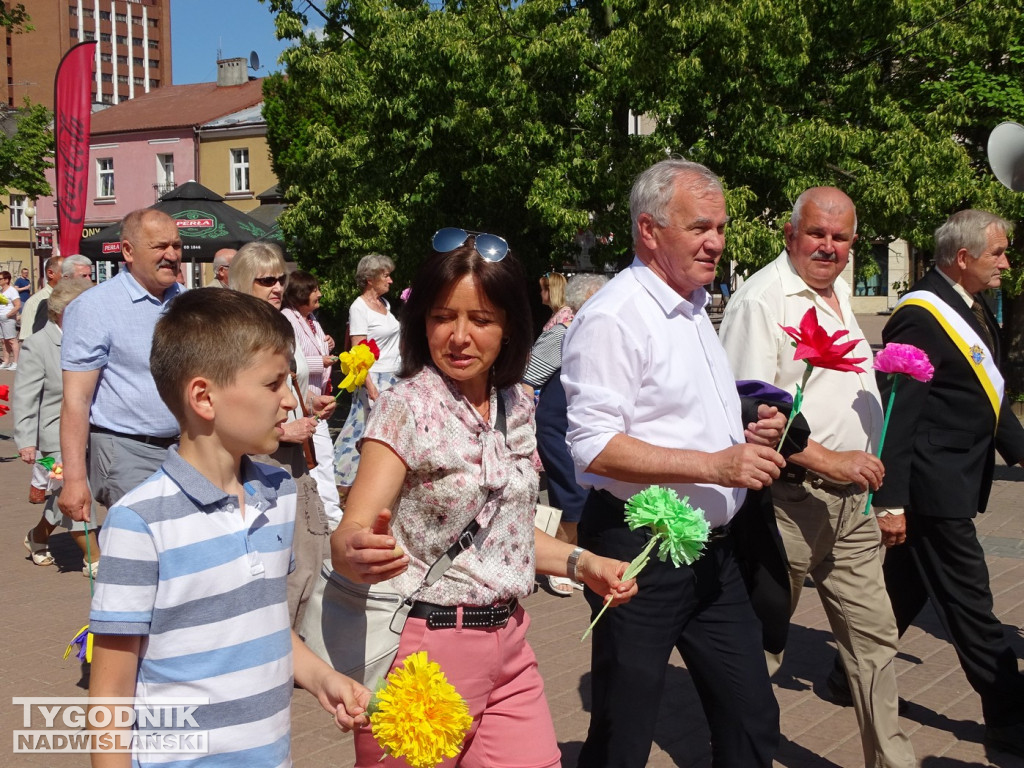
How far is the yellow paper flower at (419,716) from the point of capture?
2.15 m

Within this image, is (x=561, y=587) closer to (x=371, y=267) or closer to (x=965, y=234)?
(x=965, y=234)

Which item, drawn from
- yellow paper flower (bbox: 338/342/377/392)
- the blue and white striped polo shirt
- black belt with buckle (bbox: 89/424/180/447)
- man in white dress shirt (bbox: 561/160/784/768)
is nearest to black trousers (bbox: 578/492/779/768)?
man in white dress shirt (bbox: 561/160/784/768)

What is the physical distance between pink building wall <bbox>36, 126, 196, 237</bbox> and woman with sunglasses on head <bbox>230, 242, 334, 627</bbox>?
4341cm

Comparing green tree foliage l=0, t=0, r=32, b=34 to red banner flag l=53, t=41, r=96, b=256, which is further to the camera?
green tree foliage l=0, t=0, r=32, b=34

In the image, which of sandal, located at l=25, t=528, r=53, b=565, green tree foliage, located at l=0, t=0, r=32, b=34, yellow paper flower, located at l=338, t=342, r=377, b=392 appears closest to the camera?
yellow paper flower, located at l=338, t=342, r=377, b=392

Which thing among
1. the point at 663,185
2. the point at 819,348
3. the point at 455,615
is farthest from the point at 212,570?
the point at 819,348

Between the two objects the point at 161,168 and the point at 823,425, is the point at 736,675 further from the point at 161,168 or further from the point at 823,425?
the point at 161,168

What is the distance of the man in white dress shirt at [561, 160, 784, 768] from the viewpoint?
3.03 metres

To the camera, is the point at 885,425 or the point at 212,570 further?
the point at 885,425

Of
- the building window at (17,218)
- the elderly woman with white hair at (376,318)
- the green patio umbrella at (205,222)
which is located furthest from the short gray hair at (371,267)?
the building window at (17,218)

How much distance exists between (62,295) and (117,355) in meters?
3.54

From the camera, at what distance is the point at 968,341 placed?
4.59 metres

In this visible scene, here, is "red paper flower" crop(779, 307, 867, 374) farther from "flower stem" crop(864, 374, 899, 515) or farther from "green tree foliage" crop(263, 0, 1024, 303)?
"green tree foliage" crop(263, 0, 1024, 303)

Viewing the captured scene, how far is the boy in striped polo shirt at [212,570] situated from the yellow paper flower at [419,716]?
172mm
